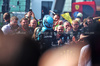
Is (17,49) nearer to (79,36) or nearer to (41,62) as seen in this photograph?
(41,62)

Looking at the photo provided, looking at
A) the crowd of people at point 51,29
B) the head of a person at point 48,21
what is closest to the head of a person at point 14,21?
the crowd of people at point 51,29

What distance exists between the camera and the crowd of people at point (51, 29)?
262 centimetres

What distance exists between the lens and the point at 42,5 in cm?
271

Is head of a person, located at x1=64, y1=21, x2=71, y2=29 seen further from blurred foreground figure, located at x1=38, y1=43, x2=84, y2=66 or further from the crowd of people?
blurred foreground figure, located at x1=38, y1=43, x2=84, y2=66

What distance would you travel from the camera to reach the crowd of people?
8.59 ft

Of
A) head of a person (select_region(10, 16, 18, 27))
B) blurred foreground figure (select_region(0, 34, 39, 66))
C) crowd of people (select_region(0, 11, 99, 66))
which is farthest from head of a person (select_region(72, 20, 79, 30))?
head of a person (select_region(10, 16, 18, 27))

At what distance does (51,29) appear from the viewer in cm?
266

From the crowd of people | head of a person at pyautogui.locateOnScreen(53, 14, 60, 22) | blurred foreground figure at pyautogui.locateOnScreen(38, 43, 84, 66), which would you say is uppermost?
head of a person at pyautogui.locateOnScreen(53, 14, 60, 22)

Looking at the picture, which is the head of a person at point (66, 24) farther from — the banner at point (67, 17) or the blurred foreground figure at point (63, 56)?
the blurred foreground figure at point (63, 56)

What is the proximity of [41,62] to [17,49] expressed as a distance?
1.53 ft

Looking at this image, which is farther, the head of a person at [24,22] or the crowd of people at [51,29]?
the head of a person at [24,22]

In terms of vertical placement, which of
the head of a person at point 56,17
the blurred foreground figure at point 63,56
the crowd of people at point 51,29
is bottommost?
the blurred foreground figure at point 63,56

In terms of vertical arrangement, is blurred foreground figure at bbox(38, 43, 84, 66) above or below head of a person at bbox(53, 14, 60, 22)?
below

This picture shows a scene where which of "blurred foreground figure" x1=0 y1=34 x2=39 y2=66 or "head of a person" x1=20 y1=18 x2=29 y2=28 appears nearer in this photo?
"blurred foreground figure" x1=0 y1=34 x2=39 y2=66
